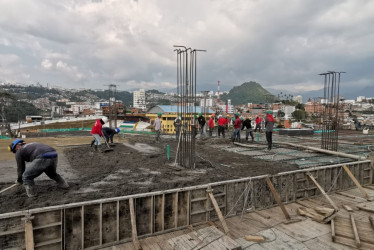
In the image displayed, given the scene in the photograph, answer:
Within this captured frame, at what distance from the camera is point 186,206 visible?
529 cm

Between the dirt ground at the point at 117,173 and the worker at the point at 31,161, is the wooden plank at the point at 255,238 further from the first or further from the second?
the worker at the point at 31,161

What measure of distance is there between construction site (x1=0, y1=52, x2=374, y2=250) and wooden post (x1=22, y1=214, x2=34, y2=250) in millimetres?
14

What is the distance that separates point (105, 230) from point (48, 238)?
96 centimetres

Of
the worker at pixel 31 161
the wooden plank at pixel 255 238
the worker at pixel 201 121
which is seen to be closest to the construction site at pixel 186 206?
the wooden plank at pixel 255 238

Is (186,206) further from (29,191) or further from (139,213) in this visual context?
(29,191)

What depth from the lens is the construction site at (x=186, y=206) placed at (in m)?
4.29

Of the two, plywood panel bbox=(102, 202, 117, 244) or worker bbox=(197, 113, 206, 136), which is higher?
worker bbox=(197, 113, 206, 136)

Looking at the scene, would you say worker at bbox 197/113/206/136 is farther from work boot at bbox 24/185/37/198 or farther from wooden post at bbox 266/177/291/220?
work boot at bbox 24/185/37/198

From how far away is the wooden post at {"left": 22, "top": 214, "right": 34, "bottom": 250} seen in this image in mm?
3676

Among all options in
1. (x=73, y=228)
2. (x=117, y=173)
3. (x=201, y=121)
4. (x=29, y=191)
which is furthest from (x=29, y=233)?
(x=201, y=121)

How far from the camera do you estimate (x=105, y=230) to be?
14.9 feet

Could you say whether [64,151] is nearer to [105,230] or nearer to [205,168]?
[205,168]

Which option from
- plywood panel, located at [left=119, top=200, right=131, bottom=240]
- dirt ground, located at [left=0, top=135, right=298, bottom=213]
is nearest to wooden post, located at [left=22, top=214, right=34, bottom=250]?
dirt ground, located at [left=0, top=135, right=298, bottom=213]

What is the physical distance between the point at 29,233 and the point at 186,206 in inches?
116
